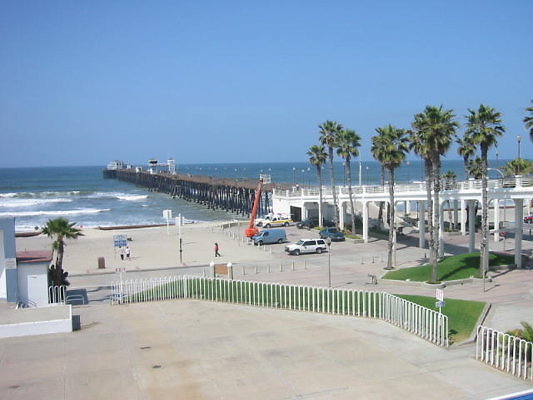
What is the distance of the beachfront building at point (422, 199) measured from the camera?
1271 inches

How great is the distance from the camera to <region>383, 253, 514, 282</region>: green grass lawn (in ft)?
101

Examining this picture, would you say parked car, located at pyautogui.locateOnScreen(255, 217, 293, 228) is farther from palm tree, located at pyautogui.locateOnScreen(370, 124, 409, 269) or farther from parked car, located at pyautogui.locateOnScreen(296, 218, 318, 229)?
palm tree, located at pyautogui.locateOnScreen(370, 124, 409, 269)

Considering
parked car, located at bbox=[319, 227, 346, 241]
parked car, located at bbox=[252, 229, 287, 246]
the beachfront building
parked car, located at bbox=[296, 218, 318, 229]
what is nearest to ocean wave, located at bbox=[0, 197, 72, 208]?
the beachfront building

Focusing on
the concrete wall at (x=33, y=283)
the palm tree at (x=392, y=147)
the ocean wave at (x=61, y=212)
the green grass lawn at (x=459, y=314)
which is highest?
the palm tree at (x=392, y=147)

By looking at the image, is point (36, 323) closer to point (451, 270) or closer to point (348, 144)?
point (451, 270)

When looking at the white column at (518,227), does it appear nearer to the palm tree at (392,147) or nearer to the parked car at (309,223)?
the palm tree at (392,147)

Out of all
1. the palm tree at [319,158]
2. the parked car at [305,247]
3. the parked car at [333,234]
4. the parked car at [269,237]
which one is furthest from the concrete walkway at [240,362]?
the palm tree at [319,158]

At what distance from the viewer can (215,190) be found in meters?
102

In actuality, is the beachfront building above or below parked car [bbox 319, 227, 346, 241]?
above

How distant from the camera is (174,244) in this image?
159 ft

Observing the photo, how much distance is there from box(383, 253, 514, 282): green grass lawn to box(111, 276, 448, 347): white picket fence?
9958 millimetres

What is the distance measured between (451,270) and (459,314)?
32.2 feet

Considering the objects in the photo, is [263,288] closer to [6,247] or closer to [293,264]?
[6,247]

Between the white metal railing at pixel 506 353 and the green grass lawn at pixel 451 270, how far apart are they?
13.3 metres
